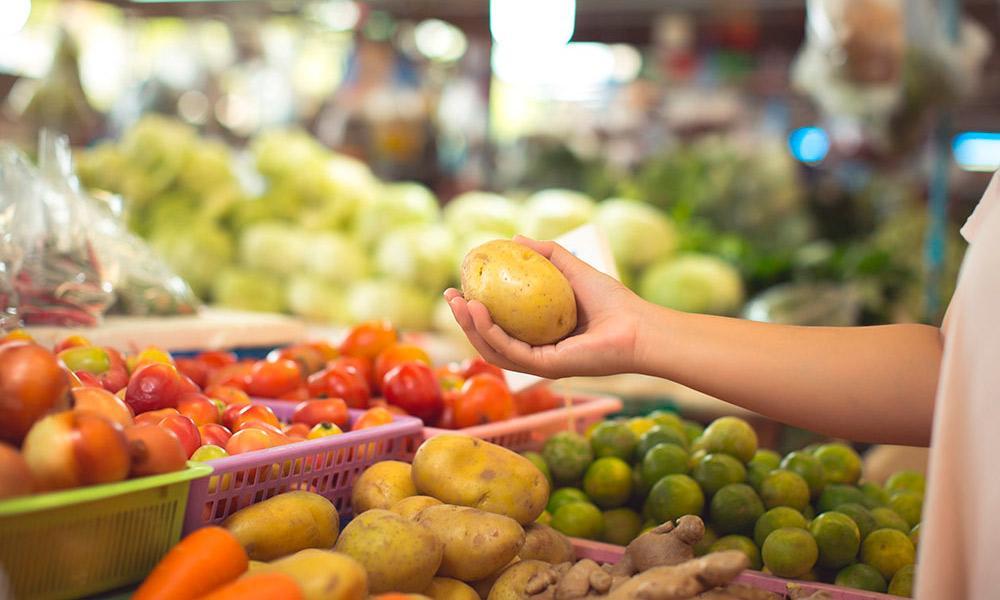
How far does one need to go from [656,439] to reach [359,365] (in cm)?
79

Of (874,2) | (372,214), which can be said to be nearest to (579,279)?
(874,2)

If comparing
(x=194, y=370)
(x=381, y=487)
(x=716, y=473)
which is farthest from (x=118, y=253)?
(x=716, y=473)

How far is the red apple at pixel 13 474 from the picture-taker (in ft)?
3.59

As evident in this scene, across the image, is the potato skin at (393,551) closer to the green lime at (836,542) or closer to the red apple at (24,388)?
the red apple at (24,388)

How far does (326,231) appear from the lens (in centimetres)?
521

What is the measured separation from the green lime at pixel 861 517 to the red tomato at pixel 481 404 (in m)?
0.79

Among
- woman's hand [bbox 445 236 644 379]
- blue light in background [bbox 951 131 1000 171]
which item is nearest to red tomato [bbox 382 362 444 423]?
woman's hand [bbox 445 236 644 379]

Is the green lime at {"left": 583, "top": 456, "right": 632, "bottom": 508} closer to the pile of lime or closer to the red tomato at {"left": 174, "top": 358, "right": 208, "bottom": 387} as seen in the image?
the pile of lime

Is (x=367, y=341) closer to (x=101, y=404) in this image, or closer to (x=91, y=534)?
(x=101, y=404)

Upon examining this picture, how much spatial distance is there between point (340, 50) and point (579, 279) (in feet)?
16.3

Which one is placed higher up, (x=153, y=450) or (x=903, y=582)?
(x=153, y=450)

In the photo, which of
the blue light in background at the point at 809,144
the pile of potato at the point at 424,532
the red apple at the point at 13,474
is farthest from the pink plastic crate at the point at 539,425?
the blue light in background at the point at 809,144

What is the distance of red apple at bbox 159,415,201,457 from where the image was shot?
156cm

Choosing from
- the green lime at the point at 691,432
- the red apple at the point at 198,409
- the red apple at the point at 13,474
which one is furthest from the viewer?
the green lime at the point at 691,432
